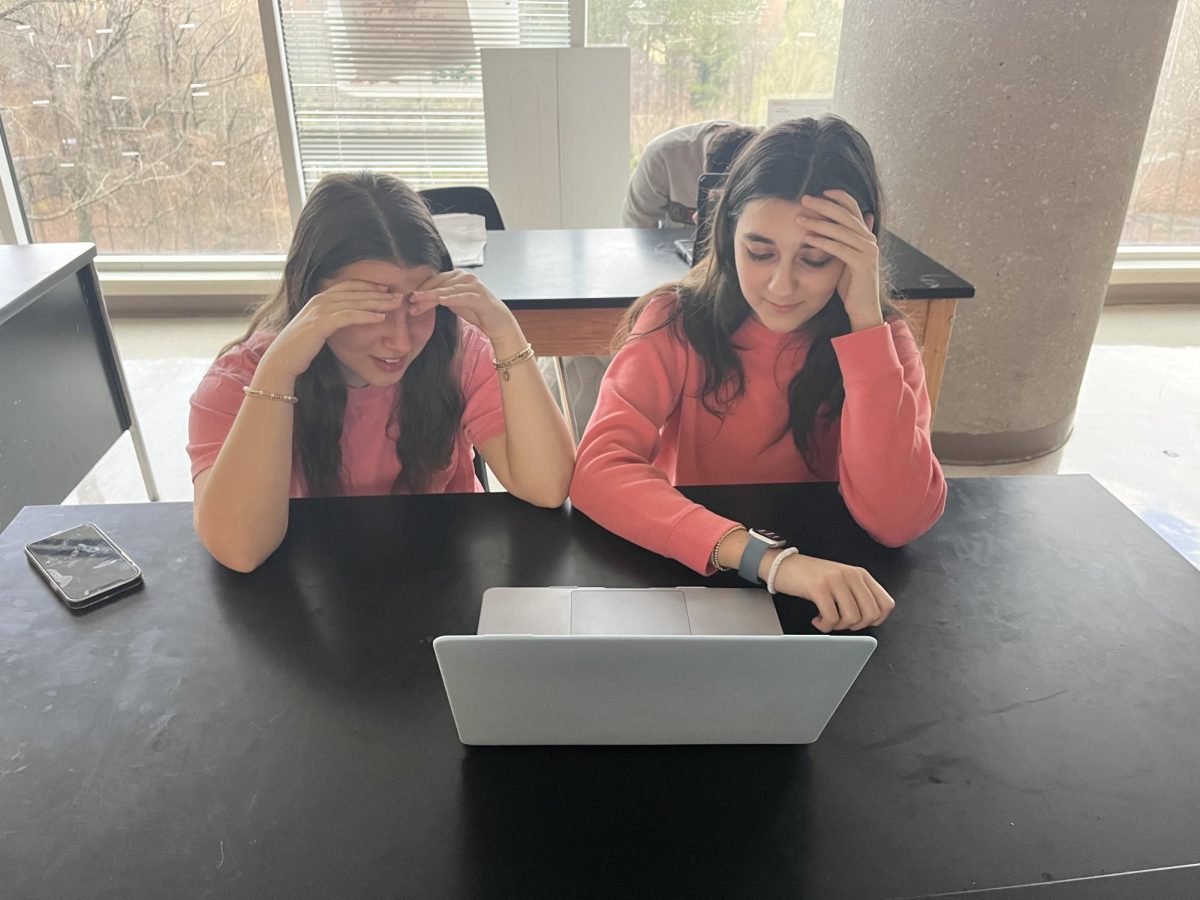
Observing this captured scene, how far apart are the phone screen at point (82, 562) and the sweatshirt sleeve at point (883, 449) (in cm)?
81

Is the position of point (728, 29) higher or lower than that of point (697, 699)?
higher

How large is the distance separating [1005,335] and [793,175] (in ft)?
5.54

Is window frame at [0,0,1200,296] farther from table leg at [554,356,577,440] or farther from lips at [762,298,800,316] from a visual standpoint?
lips at [762,298,800,316]

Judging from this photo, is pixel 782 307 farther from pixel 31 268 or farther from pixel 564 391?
pixel 31 268

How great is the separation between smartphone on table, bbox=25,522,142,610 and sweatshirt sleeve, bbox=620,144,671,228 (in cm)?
186

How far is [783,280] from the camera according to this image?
1.11 meters

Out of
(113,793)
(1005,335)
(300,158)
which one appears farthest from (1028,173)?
(300,158)

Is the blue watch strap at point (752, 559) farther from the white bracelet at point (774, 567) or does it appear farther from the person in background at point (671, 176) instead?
the person in background at point (671, 176)

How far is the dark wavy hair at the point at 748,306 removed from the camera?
108 cm

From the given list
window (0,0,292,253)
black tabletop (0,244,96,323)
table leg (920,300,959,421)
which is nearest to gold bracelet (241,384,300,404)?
black tabletop (0,244,96,323)

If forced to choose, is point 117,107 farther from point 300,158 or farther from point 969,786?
point 969,786

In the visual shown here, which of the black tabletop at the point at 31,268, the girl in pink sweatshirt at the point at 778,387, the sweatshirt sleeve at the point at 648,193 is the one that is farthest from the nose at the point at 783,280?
the black tabletop at the point at 31,268

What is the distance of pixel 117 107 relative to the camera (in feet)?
11.7

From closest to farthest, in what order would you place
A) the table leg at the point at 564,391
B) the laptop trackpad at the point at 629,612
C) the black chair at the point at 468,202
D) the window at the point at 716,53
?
the laptop trackpad at the point at 629,612, the table leg at the point at 564,391, the black chair at the point at 468,202, the window at the point at 716,53
